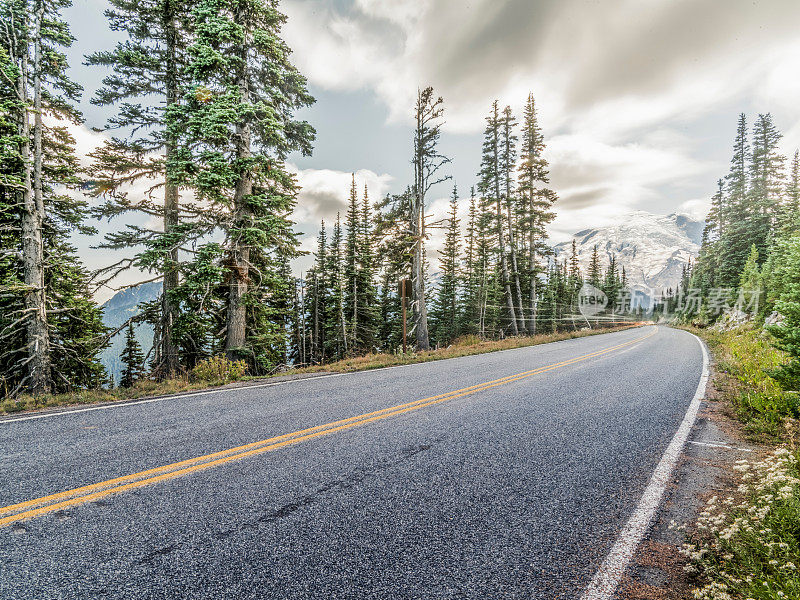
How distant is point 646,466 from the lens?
3666mm

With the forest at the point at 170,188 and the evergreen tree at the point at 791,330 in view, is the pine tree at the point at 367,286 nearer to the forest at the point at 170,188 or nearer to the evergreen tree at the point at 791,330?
the forest at the point at 170,188

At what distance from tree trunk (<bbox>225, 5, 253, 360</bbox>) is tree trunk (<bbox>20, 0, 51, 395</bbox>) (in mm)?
5037

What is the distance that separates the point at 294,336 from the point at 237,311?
876 inches

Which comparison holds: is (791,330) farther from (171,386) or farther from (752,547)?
(171,386)

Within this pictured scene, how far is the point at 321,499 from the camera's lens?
2.80m

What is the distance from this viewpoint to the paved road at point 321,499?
198 cm

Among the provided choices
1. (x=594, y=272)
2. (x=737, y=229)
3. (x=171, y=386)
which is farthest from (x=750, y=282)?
(x=594, y=272)

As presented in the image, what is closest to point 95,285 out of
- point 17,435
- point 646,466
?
point 17,435

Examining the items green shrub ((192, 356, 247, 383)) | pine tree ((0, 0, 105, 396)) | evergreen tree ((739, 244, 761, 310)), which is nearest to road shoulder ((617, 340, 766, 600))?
green shrub ((192, 356, 247, 383))

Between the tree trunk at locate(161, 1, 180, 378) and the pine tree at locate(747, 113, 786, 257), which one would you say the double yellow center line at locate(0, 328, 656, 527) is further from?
the pine tree at locate(747, 113, 786, 257)

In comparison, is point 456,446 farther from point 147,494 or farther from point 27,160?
point 27,160

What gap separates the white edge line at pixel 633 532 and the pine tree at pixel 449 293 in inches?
1255

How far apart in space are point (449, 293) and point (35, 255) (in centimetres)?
3128

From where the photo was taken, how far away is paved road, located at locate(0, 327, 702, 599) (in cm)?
198
